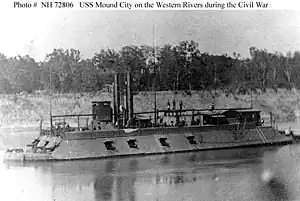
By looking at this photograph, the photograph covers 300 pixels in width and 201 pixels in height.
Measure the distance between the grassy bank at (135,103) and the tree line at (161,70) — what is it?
0.44 meters

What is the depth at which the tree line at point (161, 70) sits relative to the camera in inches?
956

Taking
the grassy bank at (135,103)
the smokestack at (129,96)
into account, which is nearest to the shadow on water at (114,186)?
the smokestack at (129,96)

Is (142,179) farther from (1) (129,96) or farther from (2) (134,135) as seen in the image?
(1) (129,96)

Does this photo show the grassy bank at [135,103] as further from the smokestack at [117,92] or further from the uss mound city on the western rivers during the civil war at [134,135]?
the smokestack at [117,92]

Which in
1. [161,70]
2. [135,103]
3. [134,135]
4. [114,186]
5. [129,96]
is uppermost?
[161,70]

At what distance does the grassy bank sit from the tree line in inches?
17.5

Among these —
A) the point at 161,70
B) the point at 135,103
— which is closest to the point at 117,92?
the point at 135,103

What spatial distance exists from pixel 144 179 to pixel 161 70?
576 inches

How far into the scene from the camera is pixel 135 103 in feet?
88.2

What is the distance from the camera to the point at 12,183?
1376cm

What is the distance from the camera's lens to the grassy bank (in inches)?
914

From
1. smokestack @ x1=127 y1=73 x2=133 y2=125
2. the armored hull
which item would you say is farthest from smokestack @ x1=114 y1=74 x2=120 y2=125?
the armored hull

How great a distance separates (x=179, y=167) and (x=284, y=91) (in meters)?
13.3

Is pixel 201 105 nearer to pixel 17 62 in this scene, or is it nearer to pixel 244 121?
pixel 244 121
